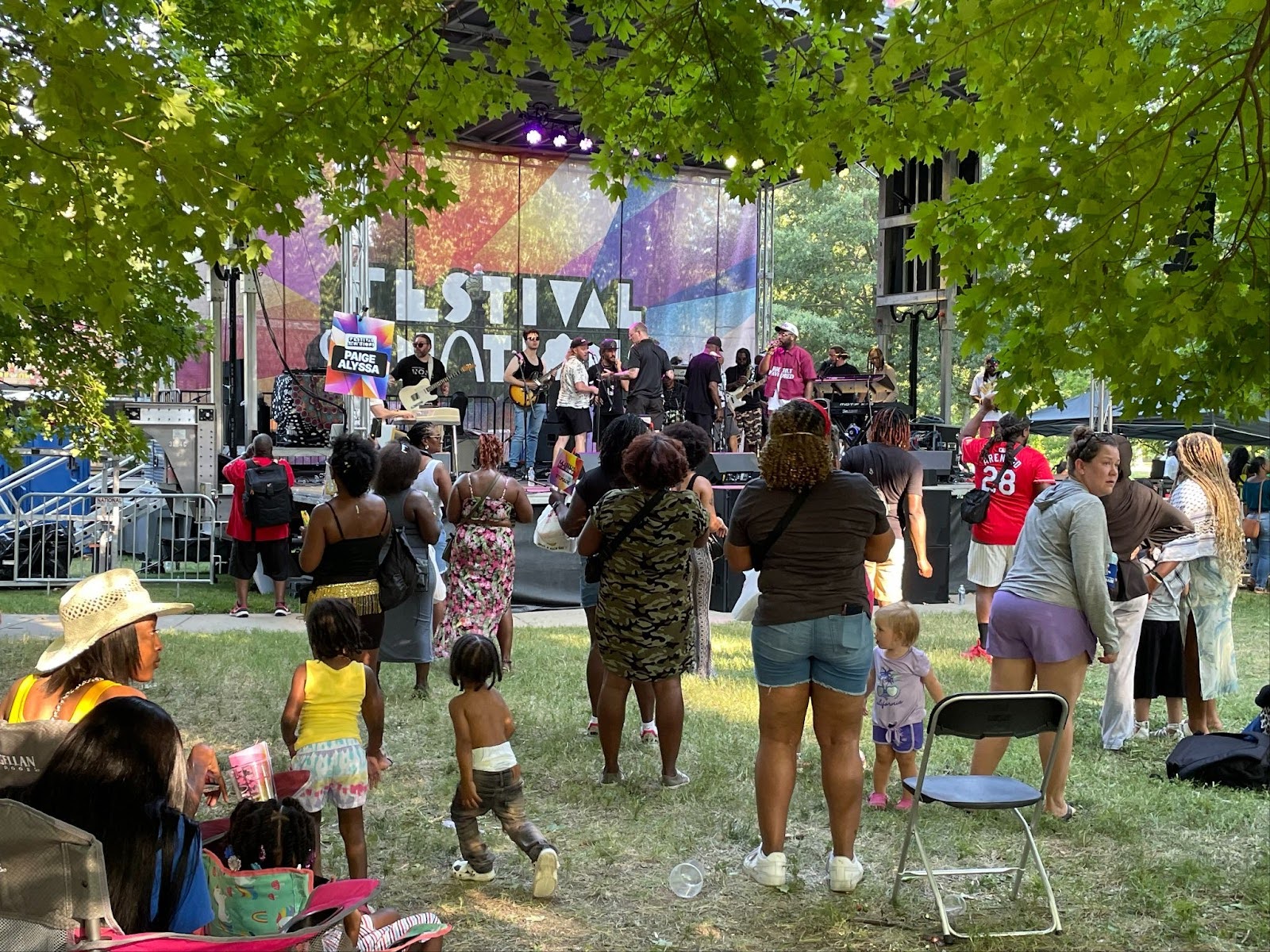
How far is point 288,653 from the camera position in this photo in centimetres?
891

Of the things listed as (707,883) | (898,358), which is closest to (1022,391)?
(707,883)

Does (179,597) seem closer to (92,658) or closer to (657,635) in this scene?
(657,635)

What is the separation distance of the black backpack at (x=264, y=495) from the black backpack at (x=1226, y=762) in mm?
8089

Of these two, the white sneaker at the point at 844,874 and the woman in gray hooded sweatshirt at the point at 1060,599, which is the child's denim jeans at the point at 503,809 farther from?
the woman in gray hooded sweatshirt at the point at 1060,599

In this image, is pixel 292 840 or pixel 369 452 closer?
pixel 292 840

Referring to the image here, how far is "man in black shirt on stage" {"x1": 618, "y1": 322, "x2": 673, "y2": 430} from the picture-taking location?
45.9 ft

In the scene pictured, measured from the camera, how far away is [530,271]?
2023 centimetres

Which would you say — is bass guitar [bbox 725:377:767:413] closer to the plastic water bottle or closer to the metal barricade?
the metal barricade

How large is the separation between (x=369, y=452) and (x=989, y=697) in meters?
2.91

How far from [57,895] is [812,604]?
2665mm

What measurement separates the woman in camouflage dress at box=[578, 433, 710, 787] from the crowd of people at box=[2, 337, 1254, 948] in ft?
0.04

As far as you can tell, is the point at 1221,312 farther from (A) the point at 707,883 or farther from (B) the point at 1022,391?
(A) the point at 707,883

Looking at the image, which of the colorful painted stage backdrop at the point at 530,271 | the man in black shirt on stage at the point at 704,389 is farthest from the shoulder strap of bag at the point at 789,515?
the colorful painted stage backdrop at the point at 530,271

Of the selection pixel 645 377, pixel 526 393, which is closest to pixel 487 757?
pixel 645 377
